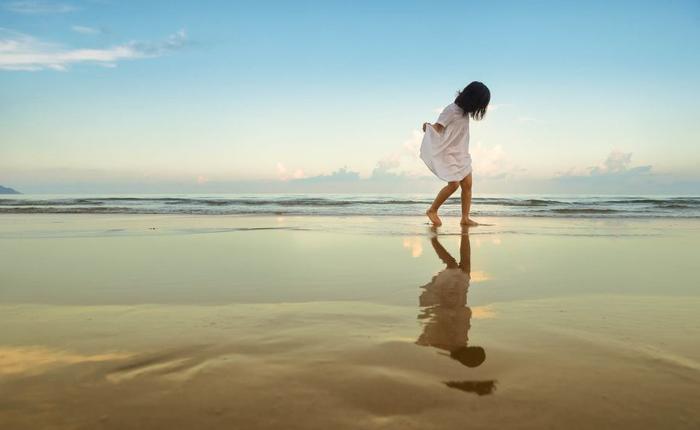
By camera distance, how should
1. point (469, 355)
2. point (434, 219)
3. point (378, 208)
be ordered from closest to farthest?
point (469, 355) → point (434, 219) → point (378, 208)

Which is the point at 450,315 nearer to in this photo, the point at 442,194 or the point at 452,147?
the point at 442,194

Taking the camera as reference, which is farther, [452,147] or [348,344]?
[452,147]

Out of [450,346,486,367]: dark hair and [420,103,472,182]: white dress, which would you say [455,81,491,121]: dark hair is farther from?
[450,346,486,367]: dark hair

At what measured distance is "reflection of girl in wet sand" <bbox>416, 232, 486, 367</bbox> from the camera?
163 cm

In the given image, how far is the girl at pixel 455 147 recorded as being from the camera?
7.26m

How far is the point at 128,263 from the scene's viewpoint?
362cm

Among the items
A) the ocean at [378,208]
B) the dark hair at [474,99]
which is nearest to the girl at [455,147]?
the dark hair at [474,99]

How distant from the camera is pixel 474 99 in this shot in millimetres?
7172

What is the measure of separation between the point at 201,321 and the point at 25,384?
2.39 feet

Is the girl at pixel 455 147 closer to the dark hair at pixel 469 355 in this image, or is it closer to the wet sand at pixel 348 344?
the wet sand at pixel 348 344

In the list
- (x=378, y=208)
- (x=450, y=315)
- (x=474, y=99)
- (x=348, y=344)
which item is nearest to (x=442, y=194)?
(x=474, y=99)

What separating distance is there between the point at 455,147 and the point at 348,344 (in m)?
6.24

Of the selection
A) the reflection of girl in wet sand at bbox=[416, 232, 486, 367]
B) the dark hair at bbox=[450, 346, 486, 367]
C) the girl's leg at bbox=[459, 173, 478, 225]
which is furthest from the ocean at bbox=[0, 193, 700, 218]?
the dark hair at bbox=[450, 346, 486, 367]

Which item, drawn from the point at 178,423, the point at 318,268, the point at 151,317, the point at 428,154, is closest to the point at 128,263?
the point at 318,268
